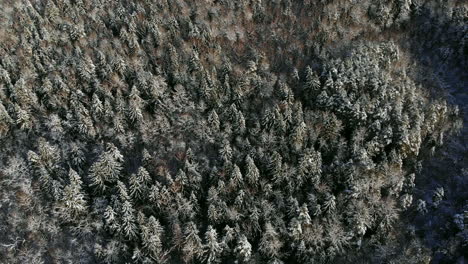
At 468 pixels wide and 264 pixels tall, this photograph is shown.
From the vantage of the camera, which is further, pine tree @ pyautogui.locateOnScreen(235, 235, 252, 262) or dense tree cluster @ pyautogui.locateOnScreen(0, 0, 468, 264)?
dense tree cluster @ pyautogui.locateOnScreen(0, 0, 468, 264)

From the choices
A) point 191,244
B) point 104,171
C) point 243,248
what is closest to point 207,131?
point 104,171

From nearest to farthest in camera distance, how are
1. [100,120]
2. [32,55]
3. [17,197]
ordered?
[17,197]
[100,120]
[32,55]

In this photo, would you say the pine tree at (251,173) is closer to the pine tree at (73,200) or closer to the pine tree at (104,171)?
the pine tree at (104,171)

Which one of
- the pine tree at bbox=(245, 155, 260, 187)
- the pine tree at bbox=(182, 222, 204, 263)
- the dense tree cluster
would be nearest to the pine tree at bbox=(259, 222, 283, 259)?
the dense tree cluster

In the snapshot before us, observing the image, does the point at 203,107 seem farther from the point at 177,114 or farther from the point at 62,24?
the point at 62,24

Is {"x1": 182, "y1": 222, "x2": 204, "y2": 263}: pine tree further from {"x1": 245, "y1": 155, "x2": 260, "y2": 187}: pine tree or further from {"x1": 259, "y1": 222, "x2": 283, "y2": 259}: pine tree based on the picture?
{"x1": 245, "y1": 155, "x2": 260, "y2": 187}: pine tree

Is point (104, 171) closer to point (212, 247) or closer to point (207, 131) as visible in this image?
point (207, 131)

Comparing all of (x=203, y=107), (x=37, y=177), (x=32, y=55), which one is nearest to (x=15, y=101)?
(x=32, y=55)

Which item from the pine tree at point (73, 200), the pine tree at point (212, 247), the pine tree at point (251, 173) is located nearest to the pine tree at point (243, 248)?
the pine tree at point (212, 247)
